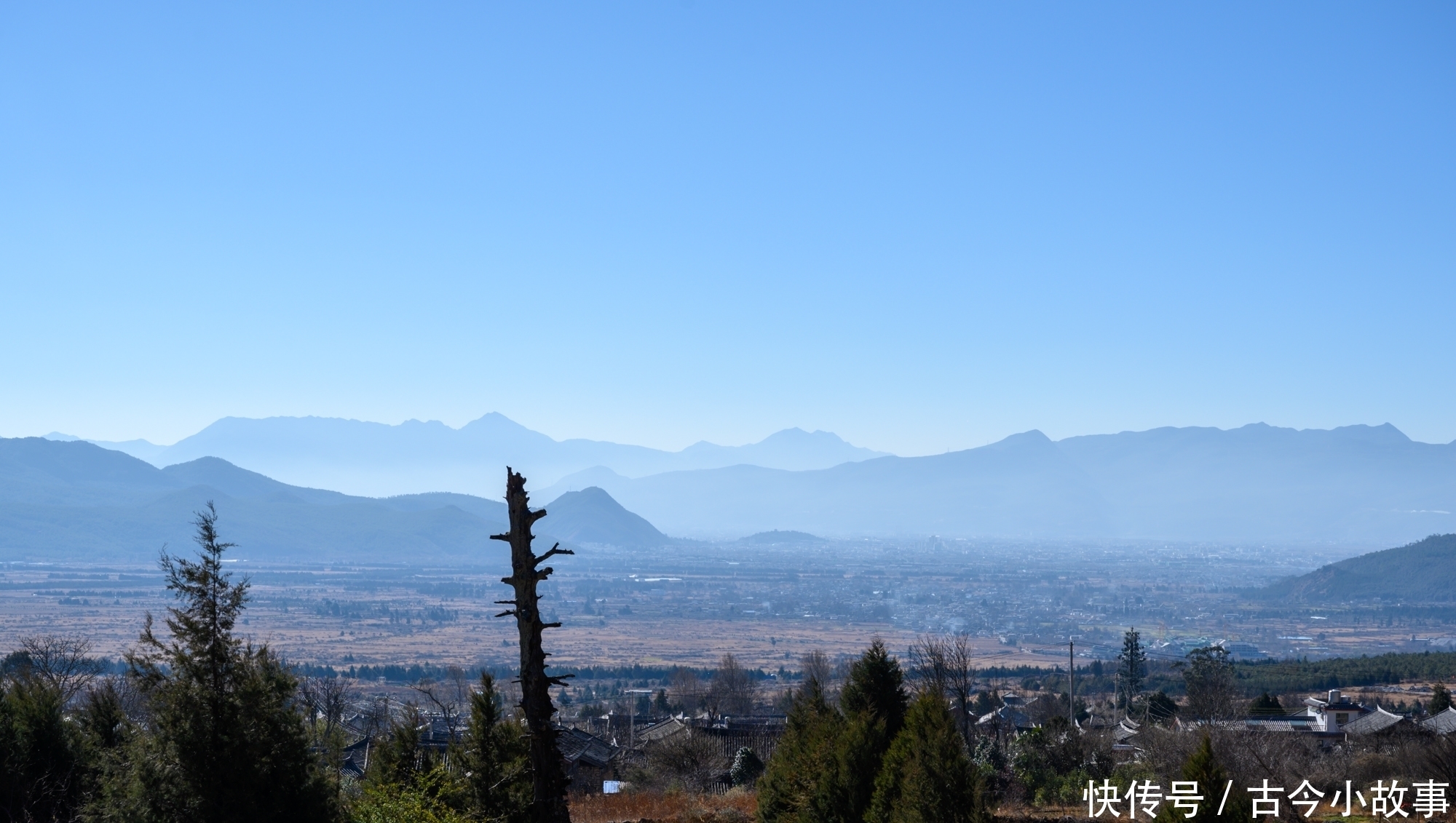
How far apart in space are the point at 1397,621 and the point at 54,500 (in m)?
190

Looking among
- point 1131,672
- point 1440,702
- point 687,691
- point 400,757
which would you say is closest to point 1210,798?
point 400,757

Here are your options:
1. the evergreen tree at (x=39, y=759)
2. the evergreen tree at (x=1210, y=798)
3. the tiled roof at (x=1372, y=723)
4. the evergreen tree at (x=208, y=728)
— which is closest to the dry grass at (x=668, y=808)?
the evergreen tree at (x=39, y=759)

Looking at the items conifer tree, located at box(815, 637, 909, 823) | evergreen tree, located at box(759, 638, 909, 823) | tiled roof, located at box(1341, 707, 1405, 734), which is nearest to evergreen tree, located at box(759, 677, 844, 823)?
evergreen tree, located at box(759, 638, 909, 823)

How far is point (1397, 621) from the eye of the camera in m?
114

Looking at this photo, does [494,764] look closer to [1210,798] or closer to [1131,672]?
[1210,798]

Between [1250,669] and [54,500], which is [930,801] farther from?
[54,500]

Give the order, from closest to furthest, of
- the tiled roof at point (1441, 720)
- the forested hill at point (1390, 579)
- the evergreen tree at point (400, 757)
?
the evergreen tree at point (400, 757) < the tiled roof at point (1441, 720) < the forested hill at point (1390, 579)

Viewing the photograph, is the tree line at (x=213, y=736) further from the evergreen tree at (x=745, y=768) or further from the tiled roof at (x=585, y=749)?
the tiled roof at (x=585, y=749)

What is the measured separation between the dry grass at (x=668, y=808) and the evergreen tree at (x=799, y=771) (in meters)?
1.16

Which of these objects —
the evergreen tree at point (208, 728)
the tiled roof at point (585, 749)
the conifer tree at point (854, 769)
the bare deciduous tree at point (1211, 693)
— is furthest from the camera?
the tiled roof at point (585, 749)

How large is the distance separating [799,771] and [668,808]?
16.0 ft

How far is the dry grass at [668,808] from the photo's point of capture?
17.5 m

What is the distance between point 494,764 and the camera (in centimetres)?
1414

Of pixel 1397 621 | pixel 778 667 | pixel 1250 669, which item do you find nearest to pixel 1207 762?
pixel 1250 669
